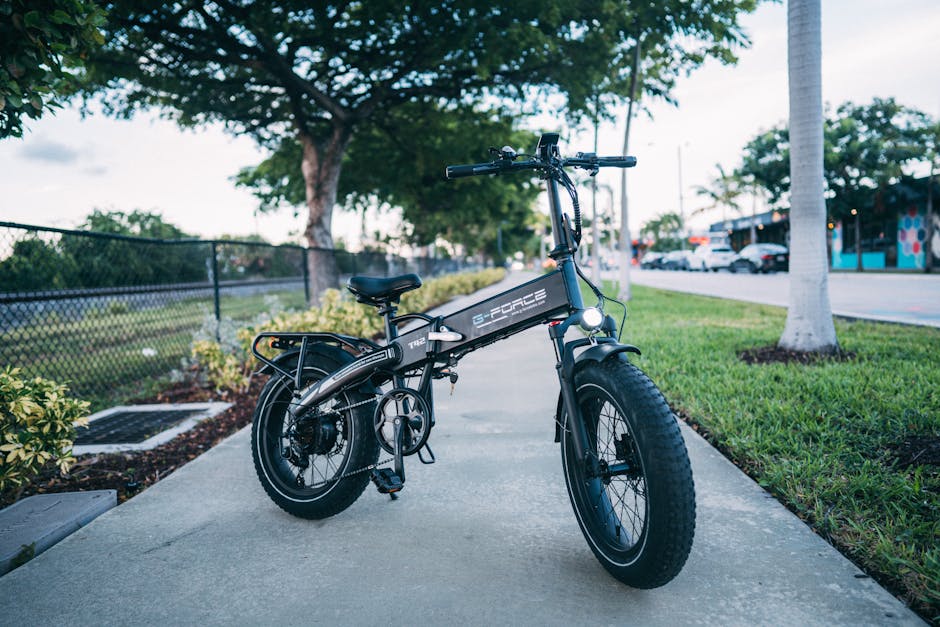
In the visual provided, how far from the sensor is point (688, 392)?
5.15 metres

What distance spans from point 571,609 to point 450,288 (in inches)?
667

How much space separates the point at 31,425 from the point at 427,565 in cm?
215

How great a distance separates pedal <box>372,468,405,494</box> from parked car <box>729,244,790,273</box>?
2885 centimetres

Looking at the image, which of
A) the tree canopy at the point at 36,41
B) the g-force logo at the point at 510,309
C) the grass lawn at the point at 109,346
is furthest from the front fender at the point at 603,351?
the grass lawn at the point at 109,346

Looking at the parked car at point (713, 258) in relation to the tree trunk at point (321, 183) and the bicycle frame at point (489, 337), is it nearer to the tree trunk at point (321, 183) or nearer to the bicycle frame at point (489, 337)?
the tree trunk at point (321, 183)

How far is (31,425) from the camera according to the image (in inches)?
119

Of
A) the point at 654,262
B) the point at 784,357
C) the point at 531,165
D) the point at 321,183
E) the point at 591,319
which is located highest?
the point at 321,183

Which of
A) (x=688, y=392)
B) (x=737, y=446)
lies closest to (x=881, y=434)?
(x=737, y=446)

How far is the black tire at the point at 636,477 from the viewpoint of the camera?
2059 mm

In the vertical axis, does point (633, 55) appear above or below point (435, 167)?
above

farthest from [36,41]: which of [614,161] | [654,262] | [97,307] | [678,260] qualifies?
[654,262]

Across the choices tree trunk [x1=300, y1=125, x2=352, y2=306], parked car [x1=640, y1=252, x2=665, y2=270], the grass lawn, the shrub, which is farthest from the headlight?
parked car [x1=640, y1=252, x2=665, y2=270]

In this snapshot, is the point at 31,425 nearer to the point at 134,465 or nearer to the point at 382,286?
the point at 134,465

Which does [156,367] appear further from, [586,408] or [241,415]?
[586,408]
